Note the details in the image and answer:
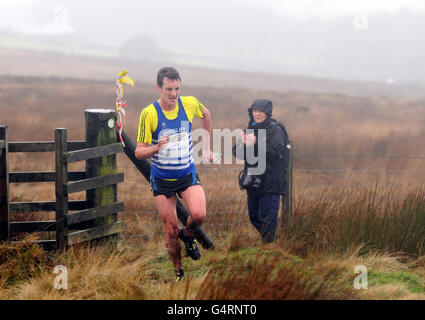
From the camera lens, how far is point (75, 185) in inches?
243

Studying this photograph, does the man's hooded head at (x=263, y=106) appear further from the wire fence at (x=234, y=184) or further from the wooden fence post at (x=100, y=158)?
the wooden fence post at (x=100, y=158)

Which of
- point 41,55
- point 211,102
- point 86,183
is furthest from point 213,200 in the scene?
point 41,55

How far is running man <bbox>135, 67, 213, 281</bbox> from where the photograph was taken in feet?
17.7

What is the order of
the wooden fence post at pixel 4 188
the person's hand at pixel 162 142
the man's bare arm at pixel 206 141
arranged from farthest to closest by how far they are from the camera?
the wooden fence post at pixel 4 188 → the man's bare arm at pixel 206 141 → the person's hand at pixel 162 142

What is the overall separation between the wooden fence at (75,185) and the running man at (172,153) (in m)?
0.97

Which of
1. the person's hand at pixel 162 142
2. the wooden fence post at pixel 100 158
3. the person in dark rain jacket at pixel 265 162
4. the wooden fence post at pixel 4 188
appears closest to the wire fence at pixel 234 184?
the person in dark rain jacket at pixel 265 162

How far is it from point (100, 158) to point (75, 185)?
1.59 feet

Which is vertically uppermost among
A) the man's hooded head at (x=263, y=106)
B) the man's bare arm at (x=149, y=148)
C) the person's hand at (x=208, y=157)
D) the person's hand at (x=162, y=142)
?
the man's hooded head at (x=263, y=106)

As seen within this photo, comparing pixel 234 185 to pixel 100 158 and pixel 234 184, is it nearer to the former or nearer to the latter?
pixel 234 184

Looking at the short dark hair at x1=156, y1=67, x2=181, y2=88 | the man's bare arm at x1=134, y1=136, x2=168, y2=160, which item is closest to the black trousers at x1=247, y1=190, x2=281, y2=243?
the man's bare arm at x1=134, y1=136, x2=168, y2=160

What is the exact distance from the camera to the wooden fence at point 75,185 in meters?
6.08

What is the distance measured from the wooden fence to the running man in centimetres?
97

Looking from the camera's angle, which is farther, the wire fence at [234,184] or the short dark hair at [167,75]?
the wire fence at [234,184]
